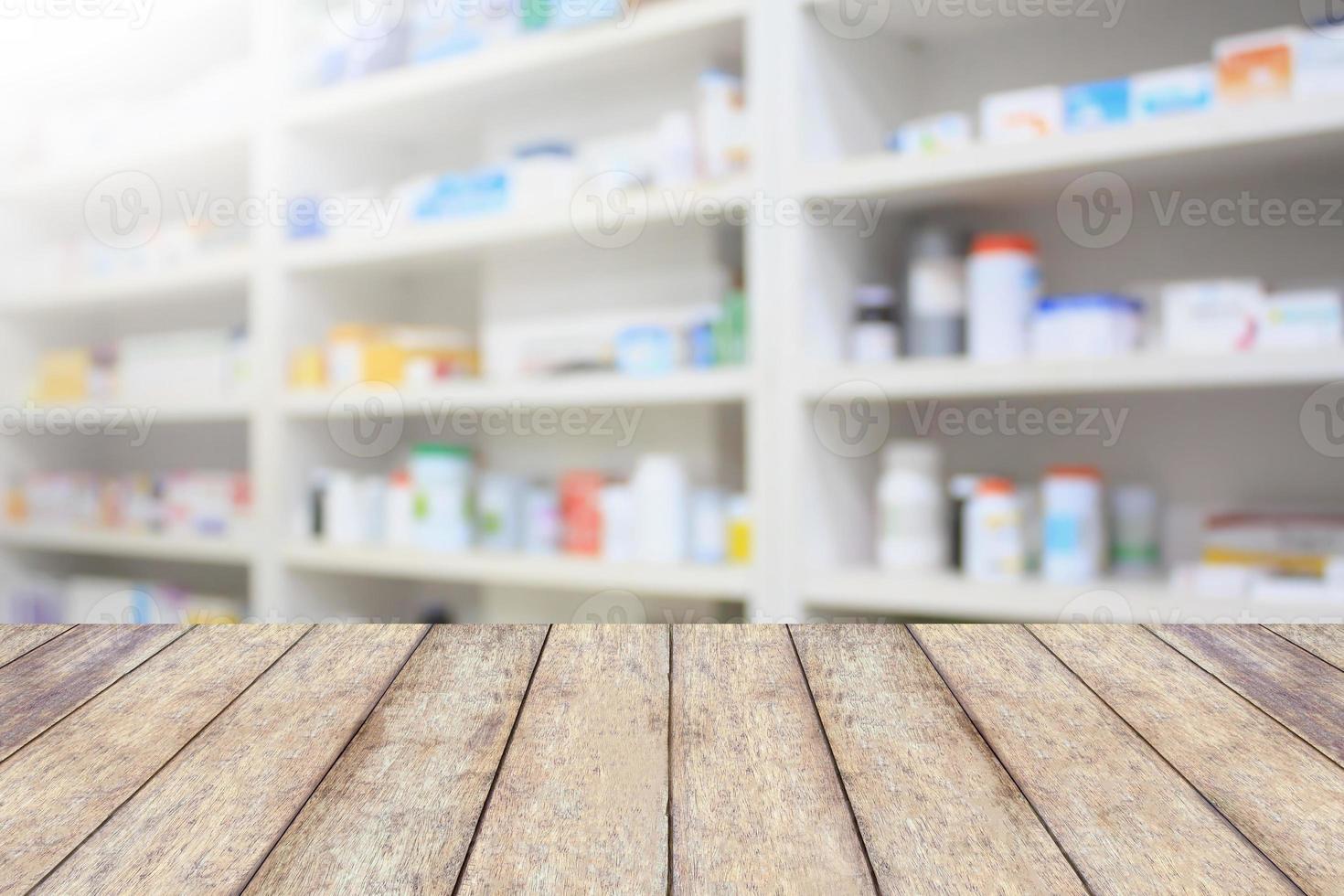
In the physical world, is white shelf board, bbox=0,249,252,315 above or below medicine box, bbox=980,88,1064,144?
below

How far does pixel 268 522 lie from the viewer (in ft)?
8.29

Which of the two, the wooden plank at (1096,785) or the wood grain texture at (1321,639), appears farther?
the wood grain texture at (1321,639)

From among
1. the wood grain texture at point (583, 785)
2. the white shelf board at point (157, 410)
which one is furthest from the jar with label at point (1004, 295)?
the white shelf board at point (157, 410)

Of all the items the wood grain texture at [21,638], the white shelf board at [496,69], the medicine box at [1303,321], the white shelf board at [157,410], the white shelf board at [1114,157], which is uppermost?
the white shelf board at [496,69]

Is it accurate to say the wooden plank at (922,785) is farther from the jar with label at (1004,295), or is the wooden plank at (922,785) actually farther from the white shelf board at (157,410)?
the white shelf board at (157,410)

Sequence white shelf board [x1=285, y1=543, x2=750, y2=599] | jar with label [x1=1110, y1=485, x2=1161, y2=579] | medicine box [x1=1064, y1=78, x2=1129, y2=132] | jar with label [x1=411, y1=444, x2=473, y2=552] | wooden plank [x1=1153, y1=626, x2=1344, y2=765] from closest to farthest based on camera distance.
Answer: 1. wooden plank [x1=1153, y1=626, x2=1344, y2=765]
2. medicine box [x1=1064, y1=78, x2=1129, y2=132]
3. jar with label [x1=1110, y1=485, x2=1161, y2=579]
4. white shelf board [x1=285, y1=543, x2=750, y2=599]
5. jar with label [x1=411, y1=444, x2=473, y2=552]

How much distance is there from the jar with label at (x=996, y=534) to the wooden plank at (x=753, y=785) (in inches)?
29.1

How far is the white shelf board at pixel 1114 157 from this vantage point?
1409mm

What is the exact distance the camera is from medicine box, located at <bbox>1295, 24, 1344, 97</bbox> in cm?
139

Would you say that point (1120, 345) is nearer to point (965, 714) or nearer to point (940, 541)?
point (940, 541)

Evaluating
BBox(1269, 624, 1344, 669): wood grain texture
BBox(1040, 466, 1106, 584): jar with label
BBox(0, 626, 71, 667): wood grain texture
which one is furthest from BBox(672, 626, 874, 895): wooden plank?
BBox(1040, 466, 1106, 584): jar with label

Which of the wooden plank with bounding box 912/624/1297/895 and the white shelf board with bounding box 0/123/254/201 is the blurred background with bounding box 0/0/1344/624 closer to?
the white shelf board with bounding box 0/123/254/201

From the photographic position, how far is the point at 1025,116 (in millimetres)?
1613

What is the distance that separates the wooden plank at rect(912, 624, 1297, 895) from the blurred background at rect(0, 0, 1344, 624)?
68 cm
